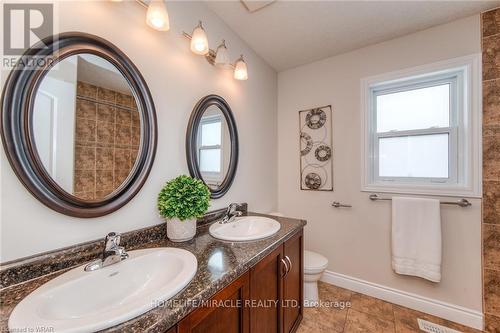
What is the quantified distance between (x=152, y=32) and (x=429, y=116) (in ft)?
7.38

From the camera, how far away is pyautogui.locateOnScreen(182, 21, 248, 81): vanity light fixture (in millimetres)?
1259

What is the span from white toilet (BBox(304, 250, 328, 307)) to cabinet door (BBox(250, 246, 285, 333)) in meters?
0.59

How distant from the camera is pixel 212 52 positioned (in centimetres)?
152

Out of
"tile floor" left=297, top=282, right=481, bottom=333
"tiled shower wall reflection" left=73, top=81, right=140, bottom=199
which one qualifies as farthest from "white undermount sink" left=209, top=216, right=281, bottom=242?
"tile floor" left=297, top=282, right=481, bottom=333

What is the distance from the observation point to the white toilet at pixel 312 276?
5.62 feet

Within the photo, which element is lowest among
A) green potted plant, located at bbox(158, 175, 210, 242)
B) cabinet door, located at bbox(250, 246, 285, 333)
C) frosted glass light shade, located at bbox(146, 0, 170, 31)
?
cabinet door, located at bbox(250, 246, 285, 333)

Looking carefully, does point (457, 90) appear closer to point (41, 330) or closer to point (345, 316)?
point (345, 316)

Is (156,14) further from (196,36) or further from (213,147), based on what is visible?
(213,147)

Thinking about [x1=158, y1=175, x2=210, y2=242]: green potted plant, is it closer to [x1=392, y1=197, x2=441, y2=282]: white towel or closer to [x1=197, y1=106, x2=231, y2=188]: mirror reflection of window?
[x1=197, y1=106, x2=231, y2=188]: mirror reflection of window

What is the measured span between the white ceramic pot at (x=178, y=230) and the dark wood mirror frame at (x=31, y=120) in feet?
0.81

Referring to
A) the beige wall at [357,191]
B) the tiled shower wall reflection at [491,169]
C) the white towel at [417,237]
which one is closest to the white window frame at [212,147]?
the beige wall at [357,191]

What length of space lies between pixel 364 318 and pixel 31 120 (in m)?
2.38

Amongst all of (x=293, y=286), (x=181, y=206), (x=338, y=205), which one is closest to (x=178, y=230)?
(x=181, y=206)

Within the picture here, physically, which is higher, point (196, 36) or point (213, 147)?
point (196, 36)
